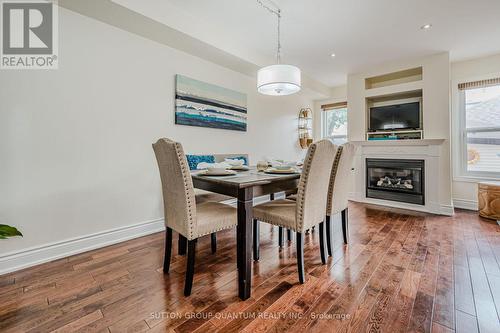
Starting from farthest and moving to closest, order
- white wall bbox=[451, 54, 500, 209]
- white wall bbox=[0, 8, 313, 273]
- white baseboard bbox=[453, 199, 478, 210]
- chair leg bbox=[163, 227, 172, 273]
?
white baseboard bbox=[453, 199, 478, 210] < white wall bbox=[451, 54, 500, 209] < white wall bbox=[0, 8, 313, 273] < chair leg bbox=[163, 227, 172, 273]

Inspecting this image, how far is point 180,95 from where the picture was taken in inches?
113

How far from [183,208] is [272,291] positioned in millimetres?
826

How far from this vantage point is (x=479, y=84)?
3615 millimetres

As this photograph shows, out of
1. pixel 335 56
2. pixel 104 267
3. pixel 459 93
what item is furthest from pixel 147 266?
pixel 459 93

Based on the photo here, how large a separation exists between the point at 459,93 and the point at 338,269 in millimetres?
3970

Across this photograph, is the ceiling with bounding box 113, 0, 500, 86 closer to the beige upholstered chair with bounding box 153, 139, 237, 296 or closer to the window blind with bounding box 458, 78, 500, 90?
the window blind with bounding box 458, 78, 500, 90

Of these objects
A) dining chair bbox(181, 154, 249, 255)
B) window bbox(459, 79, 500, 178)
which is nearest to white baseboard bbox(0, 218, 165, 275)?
dining chair bbox(181, 154, 249, 255)

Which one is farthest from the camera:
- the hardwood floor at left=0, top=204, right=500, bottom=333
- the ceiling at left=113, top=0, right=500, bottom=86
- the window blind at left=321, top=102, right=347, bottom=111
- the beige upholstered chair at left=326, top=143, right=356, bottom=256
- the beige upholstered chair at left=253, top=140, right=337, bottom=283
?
the window blind at left=321, top=102, right=347, bottom=111

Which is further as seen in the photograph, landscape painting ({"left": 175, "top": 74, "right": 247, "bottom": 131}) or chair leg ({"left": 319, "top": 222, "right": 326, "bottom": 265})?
landscape painting ({"left": 175, "top": 74, "right": 247, "bottom": 131})

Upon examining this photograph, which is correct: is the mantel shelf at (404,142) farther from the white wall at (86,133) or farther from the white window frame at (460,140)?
the white wall at (86,133)

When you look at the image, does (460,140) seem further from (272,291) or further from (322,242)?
(272,291)

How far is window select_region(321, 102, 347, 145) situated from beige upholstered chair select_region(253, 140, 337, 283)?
3.81 meters


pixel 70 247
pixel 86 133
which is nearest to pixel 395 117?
pixel 86 133

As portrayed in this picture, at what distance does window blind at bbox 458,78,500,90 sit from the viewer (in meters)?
3.50
